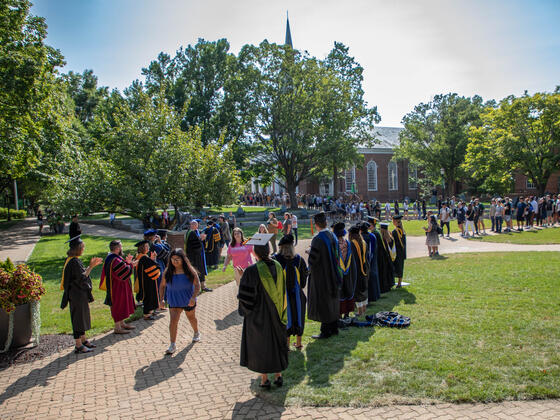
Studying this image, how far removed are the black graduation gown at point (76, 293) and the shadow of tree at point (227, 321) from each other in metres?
2.47

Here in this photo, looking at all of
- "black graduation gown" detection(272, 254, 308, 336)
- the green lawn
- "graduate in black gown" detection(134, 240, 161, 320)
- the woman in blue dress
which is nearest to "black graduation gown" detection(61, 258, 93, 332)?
the woman in blue dress

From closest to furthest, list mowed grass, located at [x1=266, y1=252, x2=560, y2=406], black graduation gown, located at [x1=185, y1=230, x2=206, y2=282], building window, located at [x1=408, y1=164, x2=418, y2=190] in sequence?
mowed grass, located at [x1=266, y1=252, x2=560, y2=406] → black graduation gown, located at [x1=185, y1=230, x2=206, y2=282] → building window, located at [x1=408, y1=164, x2=418, y2=190]

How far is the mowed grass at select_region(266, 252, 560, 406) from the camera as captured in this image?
189 inches

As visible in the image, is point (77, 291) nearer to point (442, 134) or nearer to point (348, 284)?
point (348, 284)

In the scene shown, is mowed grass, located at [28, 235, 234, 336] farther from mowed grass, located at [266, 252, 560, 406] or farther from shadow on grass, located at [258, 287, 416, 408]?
mowed grass, located at [266, 252, 560, 406]

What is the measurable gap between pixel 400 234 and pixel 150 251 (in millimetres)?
6322

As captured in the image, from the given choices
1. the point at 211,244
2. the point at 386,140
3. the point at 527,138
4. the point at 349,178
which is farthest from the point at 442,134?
the point at 211,244

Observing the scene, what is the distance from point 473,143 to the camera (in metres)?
37.9

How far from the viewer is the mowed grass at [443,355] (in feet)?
15.8

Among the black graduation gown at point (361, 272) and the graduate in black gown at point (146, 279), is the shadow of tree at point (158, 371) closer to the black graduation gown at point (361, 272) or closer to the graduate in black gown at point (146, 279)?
the graduate in black gown at point (146, 279)

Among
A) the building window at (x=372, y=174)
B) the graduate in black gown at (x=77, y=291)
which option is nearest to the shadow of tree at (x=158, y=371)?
the graduate in black gown at (x=77, y=291)

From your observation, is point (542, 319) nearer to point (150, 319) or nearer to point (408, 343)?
point (408, 343)

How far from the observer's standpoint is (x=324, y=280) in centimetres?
676

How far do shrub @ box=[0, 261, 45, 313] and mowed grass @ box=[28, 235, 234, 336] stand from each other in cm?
130
